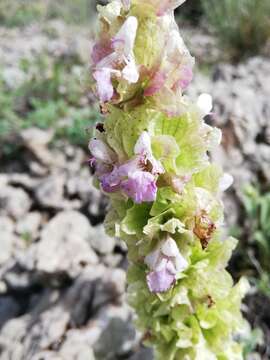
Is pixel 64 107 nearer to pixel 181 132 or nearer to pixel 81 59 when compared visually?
pixel 81 59

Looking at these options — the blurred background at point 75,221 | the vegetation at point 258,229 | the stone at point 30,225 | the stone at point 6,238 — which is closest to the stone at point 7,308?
the blurred background at point 75,221

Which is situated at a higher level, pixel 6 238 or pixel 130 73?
pixel 130 73

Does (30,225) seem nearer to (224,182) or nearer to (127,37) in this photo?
(224,182)

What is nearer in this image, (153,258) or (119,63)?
(119,63)

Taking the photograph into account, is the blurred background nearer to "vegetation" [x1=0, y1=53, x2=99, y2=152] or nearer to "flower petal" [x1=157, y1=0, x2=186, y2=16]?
"vegetation" [x1=0, y1=53, x2=99, y2=152]

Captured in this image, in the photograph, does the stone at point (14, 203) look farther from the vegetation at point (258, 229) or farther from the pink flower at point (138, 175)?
the pink flower at point (138, 175)

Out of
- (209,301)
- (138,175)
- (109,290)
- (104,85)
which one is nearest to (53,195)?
(109,290)

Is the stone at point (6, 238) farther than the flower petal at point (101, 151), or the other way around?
the stone at point (6, 238)
